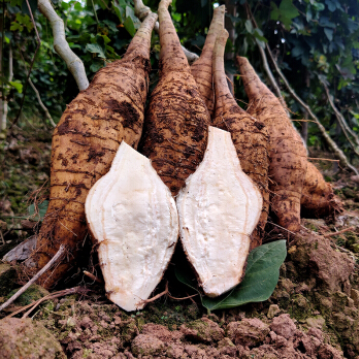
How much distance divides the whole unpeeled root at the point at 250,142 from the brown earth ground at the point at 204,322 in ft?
0.55

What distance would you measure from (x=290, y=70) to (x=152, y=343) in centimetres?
271

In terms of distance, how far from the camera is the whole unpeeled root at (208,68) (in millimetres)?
1439

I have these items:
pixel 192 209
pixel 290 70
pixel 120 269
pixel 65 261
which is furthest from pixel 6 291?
pixel 290 70

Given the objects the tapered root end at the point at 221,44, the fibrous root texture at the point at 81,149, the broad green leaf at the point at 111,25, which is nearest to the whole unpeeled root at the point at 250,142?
the tapered root end at the point at 221,44

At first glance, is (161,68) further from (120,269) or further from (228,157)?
(120,269)

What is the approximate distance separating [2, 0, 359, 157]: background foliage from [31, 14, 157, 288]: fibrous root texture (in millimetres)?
549

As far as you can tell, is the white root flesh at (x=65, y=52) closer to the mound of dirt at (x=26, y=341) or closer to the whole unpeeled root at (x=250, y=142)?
the whole unpeeled root at (x=250, y=142)

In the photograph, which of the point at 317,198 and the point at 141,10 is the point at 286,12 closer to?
the point at 141,10

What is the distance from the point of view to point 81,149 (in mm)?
1019

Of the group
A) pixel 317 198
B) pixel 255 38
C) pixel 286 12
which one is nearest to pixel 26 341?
pixel 317 198

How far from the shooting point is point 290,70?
2756 millimetres

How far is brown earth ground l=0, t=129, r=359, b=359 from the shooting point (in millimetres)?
685

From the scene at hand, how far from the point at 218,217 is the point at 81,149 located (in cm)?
52

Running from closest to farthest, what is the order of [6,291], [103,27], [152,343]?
[152,343]
[6,291]
[103,27]
